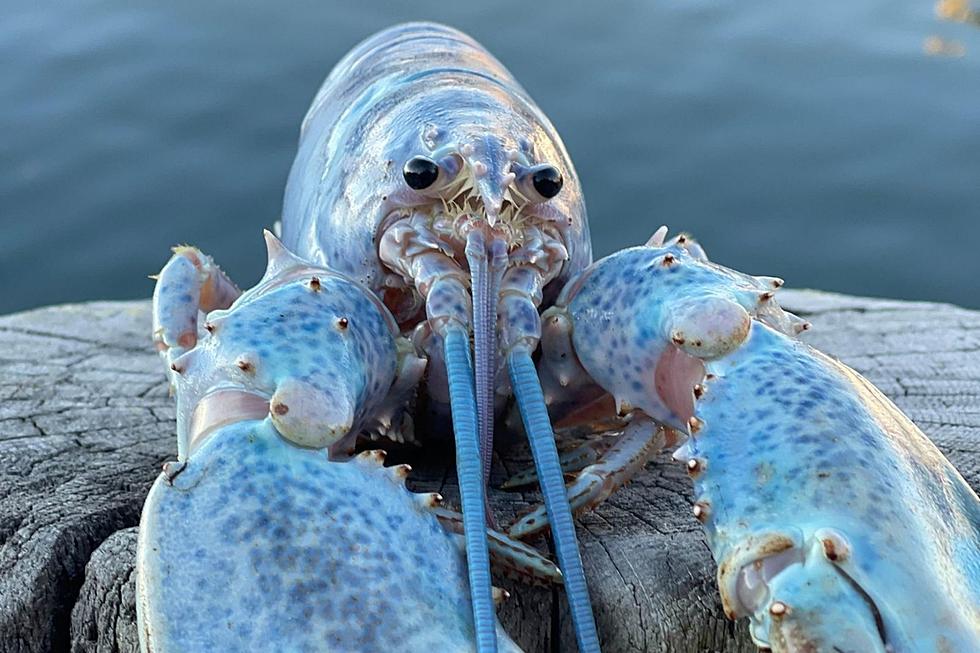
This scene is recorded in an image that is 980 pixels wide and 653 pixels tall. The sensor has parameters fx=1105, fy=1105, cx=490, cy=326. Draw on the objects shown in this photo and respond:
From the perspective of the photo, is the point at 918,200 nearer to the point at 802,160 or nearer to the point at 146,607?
the point at 802,160

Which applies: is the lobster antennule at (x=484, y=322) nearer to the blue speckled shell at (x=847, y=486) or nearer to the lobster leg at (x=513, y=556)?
the lobster leg at (x=513, y=556)

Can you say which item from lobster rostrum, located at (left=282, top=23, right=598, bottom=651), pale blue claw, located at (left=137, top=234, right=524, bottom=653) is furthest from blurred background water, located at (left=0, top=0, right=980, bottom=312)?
pale blue claw, located at (left=137, top=234, right=524, bottom=653)

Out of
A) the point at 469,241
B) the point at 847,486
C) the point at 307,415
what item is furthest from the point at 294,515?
the point at 847,486

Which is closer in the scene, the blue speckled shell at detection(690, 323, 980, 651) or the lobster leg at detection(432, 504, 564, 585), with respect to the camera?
the blue speckled shell at detection(690, 323, 980, 651)

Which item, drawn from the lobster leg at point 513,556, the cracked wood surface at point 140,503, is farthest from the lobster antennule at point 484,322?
the cracked wood surface at point 140,503

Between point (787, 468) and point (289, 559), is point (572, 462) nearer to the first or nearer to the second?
point (787, 468)

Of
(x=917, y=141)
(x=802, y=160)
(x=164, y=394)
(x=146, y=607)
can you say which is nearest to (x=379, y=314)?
(x=146, y=607)


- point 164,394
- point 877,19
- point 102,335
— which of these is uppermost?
point 877,19

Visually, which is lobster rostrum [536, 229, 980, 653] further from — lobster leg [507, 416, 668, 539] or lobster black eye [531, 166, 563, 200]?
lobster black eye [531, 166, 563, 200]
